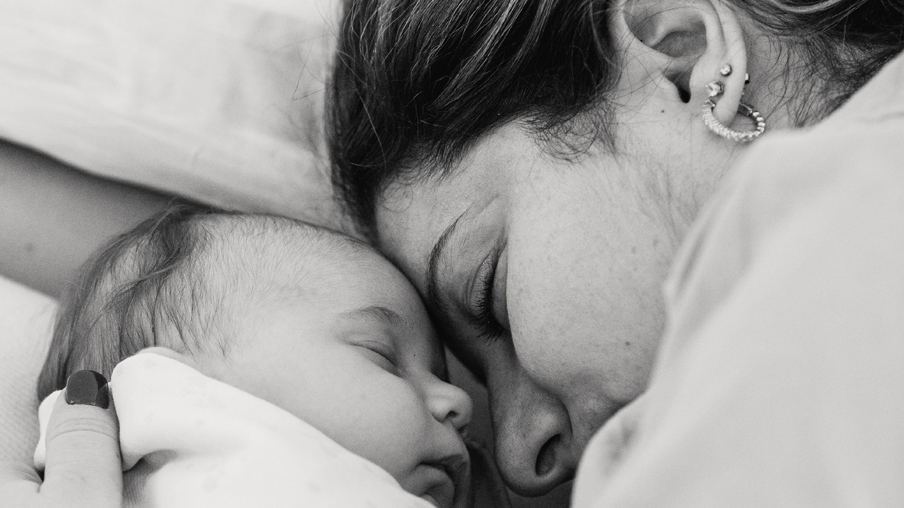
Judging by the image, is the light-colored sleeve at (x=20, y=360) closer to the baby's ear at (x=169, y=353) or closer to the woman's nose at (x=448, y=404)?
the baby's ear at (x=169, y=353)

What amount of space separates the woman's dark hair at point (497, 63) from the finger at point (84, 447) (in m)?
0.44

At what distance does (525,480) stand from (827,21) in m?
0.65

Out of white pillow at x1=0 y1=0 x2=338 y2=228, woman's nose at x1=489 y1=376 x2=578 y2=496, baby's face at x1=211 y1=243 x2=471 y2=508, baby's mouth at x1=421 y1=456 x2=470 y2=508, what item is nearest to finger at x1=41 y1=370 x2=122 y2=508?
baby's face at x1=211 y1=243 x2=471 y2=508

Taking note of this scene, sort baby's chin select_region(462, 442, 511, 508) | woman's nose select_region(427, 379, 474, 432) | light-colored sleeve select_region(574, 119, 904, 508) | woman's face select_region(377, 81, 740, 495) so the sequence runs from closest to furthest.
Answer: light-colored sleeve select_region(574, 119, 904, 508), woman's face select_region(377, 81, 740, 495), woman's nose select_region(427, 379, 474, 432), baby's chin select_region(462, 442, 511, 508)

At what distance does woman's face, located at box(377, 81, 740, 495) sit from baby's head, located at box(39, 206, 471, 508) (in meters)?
0.08

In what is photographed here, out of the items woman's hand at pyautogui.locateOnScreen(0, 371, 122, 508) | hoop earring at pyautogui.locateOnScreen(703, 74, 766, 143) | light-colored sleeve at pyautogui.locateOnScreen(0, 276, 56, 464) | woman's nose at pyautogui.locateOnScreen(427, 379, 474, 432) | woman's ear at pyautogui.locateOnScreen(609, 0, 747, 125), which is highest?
woman's ear at pyautogui.locateOnScreen(609, 0, 747, 125)

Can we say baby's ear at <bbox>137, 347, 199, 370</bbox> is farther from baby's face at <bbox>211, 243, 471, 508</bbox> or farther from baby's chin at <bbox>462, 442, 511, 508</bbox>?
baby's chin at <bbox>462, 442, 511, 508</bbox>

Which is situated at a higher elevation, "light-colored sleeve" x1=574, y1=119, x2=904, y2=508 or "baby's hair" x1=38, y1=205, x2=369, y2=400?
"light-colored sleeve" x1=574, y1=119, x2=904, y2=508

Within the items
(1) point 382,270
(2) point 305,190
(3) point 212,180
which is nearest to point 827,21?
(1) point 382,270

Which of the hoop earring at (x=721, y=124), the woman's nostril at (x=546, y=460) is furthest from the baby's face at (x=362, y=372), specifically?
the hoop earring at (x=721, y=124)

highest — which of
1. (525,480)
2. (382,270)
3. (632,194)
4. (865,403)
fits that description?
(865,403)

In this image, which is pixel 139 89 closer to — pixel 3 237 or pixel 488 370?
pixel 3 237

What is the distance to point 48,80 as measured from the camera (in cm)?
145

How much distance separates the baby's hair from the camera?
36.6 inches
